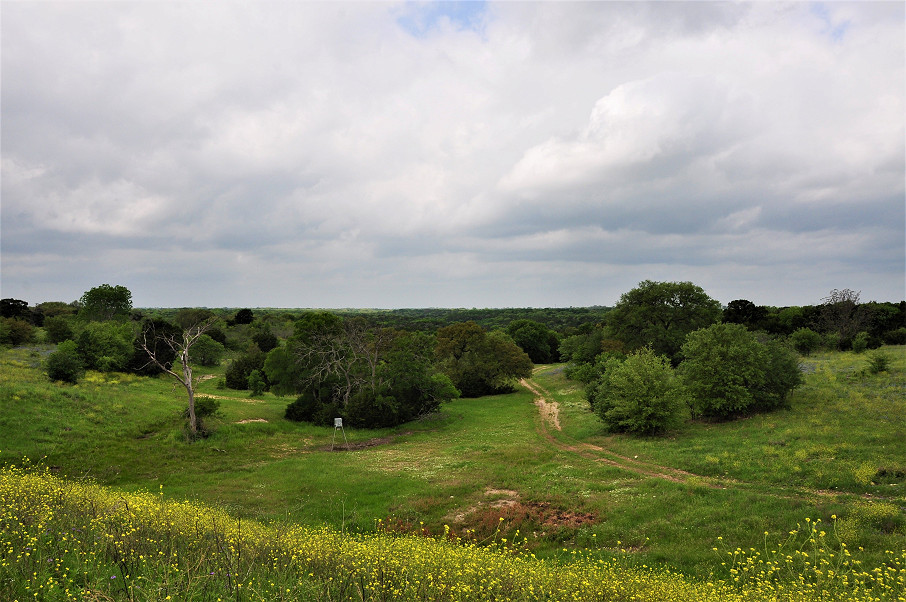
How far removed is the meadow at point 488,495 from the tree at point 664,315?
598 inches

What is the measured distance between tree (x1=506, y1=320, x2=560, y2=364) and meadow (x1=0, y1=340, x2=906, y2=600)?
151 feet

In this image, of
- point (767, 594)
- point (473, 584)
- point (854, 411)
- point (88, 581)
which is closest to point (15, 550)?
point (88, 581)

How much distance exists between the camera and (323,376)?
3722 centimetres

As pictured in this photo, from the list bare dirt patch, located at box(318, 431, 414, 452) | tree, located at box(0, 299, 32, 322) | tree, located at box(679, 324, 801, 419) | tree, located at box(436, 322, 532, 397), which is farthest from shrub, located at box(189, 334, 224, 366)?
tree, located at box(679, 324, 801, 419)

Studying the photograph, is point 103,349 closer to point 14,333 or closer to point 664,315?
point 14,333

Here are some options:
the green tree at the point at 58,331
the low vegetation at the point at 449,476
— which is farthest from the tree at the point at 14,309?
the low vegetation at the point at 449,476

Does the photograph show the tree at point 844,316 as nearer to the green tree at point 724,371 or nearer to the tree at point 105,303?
the green tree at point 724,371

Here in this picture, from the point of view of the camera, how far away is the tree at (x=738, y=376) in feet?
91.1

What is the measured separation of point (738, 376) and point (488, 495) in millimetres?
19508

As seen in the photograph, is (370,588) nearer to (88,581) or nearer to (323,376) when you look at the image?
(88,581)

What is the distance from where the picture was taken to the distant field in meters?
13.0

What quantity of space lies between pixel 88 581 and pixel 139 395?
117 ft

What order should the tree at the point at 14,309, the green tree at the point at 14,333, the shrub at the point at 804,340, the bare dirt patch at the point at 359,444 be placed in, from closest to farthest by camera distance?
1. the bare dirt patch at the point at 359,444
2. the shrub at the point at 804,340
3. the green tree at the point at 14,333
4. the tree at the point at 14,309

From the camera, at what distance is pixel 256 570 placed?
7.06 meters
